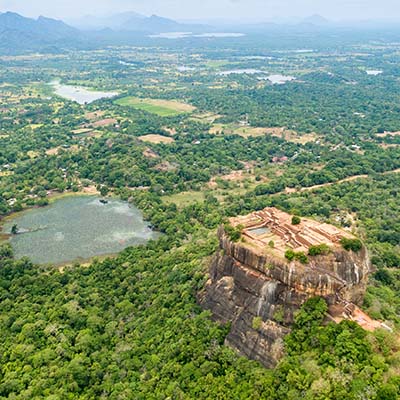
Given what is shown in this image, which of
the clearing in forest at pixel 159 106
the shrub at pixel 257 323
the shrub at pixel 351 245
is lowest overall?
the clearing in forest at pixel 159 106

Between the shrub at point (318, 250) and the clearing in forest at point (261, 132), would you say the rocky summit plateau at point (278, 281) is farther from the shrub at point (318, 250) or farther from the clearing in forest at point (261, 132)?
the clearing in forest at point (261, 132)

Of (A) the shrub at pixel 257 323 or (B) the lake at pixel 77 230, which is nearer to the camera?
(A) the shrub at pixel 257 323

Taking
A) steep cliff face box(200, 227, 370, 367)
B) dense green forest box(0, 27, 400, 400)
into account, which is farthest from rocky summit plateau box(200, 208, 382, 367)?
dense green forest box(0, 27, 400, 400)

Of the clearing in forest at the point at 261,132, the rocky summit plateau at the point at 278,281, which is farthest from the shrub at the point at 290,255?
the clearing in forest at the point at 261,132

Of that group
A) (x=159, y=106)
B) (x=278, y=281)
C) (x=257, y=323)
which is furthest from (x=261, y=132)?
(x=257, y=323)

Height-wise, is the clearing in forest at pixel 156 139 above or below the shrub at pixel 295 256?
below

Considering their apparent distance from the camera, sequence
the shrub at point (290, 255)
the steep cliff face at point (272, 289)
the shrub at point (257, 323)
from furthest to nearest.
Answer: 1. the shrub at point (257, 323)
2. the shrub at point (290, 255)
3. the steep cliff face at point (272, 289)

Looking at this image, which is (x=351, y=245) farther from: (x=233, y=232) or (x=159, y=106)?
(x=159, y=106)
